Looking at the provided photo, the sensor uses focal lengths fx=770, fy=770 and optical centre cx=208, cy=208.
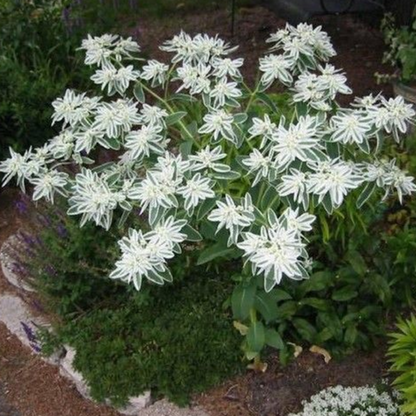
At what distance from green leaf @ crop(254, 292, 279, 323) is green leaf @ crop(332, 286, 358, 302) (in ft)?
1.14

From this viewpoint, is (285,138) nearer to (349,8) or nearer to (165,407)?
(165,407)

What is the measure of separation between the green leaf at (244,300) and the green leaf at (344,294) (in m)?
0.45

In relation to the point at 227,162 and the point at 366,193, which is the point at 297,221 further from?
the point at 227,162

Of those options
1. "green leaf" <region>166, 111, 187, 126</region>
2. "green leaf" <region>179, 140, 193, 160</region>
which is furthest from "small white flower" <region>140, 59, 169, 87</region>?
"green leaf" <region>179, 140, 193, 160</region>

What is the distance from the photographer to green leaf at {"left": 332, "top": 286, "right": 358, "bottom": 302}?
10.9ft

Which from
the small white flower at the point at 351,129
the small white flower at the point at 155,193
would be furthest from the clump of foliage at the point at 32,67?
the small white flower at the point at 351,129

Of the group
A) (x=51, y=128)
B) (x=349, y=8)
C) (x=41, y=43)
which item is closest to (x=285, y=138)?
(x=51, y=128)

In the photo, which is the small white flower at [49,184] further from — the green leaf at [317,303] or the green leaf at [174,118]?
the green leaf at [317,303]

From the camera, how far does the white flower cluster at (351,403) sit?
3100mm

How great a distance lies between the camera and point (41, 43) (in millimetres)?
5375

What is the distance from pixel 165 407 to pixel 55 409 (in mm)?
577

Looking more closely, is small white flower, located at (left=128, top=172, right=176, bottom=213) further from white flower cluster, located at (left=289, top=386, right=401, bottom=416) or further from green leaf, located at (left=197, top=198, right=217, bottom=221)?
white flower cluster, located at (left=289, top=386, right=401, bottom=416)

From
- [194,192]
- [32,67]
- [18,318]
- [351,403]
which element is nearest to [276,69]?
[194,192]

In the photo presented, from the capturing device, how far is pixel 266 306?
3.09 meters
